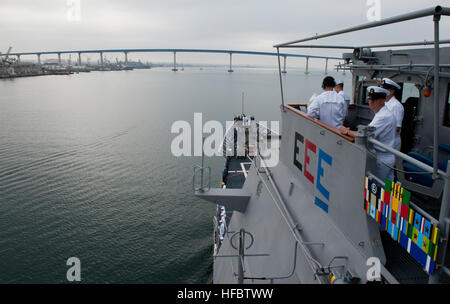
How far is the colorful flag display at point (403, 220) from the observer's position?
2.66 m

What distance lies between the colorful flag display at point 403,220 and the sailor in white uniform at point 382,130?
371 mm

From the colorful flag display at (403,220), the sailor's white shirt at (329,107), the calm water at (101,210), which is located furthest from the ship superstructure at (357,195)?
the calm water at (101,210)

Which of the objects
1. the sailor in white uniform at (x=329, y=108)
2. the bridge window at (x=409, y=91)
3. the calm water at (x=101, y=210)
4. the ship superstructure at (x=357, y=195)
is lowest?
the calm water at (x=101, y=210)

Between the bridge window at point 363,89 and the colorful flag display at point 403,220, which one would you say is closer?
the colorful flag display at point 403,220

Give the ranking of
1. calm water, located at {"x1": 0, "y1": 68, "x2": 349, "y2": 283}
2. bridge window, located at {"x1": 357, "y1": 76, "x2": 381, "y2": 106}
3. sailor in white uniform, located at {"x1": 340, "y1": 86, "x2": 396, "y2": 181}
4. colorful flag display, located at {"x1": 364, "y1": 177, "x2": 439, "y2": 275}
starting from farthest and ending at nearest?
calm water, located at {"x1": 0, "y1": 68, "x2": 349, "y2": 283}
bridge window, located at {"x1": 357, "y1": 76, "x2": 381, "y2": 106}
sailor in white uniform, located at {"x1": 340, "y1": 86, "x2": 396, "y2": 181}
colorful flag display, located at {"x1": 364, "y1": 177, "x2": 439, "y2": 275}

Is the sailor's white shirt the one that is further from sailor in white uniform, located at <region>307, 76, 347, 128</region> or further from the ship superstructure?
the ship superstructure

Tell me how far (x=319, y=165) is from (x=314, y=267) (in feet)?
4.59

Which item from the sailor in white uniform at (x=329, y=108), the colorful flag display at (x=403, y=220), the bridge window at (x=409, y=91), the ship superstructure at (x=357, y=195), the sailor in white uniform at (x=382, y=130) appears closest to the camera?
the colorful flag display at (x=403, y=220)

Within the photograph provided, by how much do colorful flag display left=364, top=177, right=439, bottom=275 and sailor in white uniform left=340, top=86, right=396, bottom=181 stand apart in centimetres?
37

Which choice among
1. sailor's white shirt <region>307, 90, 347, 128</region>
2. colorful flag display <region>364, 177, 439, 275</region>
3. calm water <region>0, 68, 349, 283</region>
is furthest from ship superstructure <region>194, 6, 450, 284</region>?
calm water <region>0, 68, 349, 283</region>

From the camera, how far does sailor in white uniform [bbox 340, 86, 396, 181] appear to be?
11.8 ft

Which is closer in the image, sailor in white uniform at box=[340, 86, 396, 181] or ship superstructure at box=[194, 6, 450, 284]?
ship superstructure at box=[194, 6, 450, 284]

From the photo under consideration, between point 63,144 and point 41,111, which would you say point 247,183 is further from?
point 41,111

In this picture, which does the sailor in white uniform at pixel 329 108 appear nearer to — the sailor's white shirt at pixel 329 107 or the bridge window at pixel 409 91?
the sailor's white shirt at pixel 329 107
